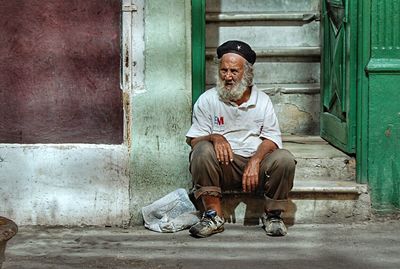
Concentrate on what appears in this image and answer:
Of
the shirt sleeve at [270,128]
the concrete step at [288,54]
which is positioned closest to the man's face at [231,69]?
the shirt sleeve at [270,128]

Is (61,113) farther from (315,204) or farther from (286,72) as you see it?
(286,72)

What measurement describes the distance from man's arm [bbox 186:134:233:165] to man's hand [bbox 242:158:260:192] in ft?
0.45

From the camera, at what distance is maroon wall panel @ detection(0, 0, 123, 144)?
6.47 m

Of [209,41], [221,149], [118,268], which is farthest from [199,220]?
[209,41]

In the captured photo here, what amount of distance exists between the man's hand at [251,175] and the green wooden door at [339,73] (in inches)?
36.7

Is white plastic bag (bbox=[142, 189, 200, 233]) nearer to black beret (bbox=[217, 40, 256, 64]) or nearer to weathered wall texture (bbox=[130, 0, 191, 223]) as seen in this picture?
weathered wall texture (bbox=[130, 0, 191, 223])

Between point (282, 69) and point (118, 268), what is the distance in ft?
10.3

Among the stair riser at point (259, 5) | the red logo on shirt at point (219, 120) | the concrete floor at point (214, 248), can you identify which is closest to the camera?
the concrete floor at point (214, 248)

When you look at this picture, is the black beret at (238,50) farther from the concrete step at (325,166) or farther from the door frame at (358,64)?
the concrete step at (325,166)

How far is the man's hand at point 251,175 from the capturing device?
6.12 metres

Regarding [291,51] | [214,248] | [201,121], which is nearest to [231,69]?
[201,121]

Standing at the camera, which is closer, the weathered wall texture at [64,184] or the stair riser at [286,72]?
the weathered wall texture at [64,184]

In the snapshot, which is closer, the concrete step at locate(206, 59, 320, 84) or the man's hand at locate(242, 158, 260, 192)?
the man's hand at locate(242, 158, 260, 192)

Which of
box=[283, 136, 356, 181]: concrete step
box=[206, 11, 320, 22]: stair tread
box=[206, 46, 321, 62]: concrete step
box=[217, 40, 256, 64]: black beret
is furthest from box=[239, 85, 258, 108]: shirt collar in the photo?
box=[206, 11, 320, 22]: stair tread
